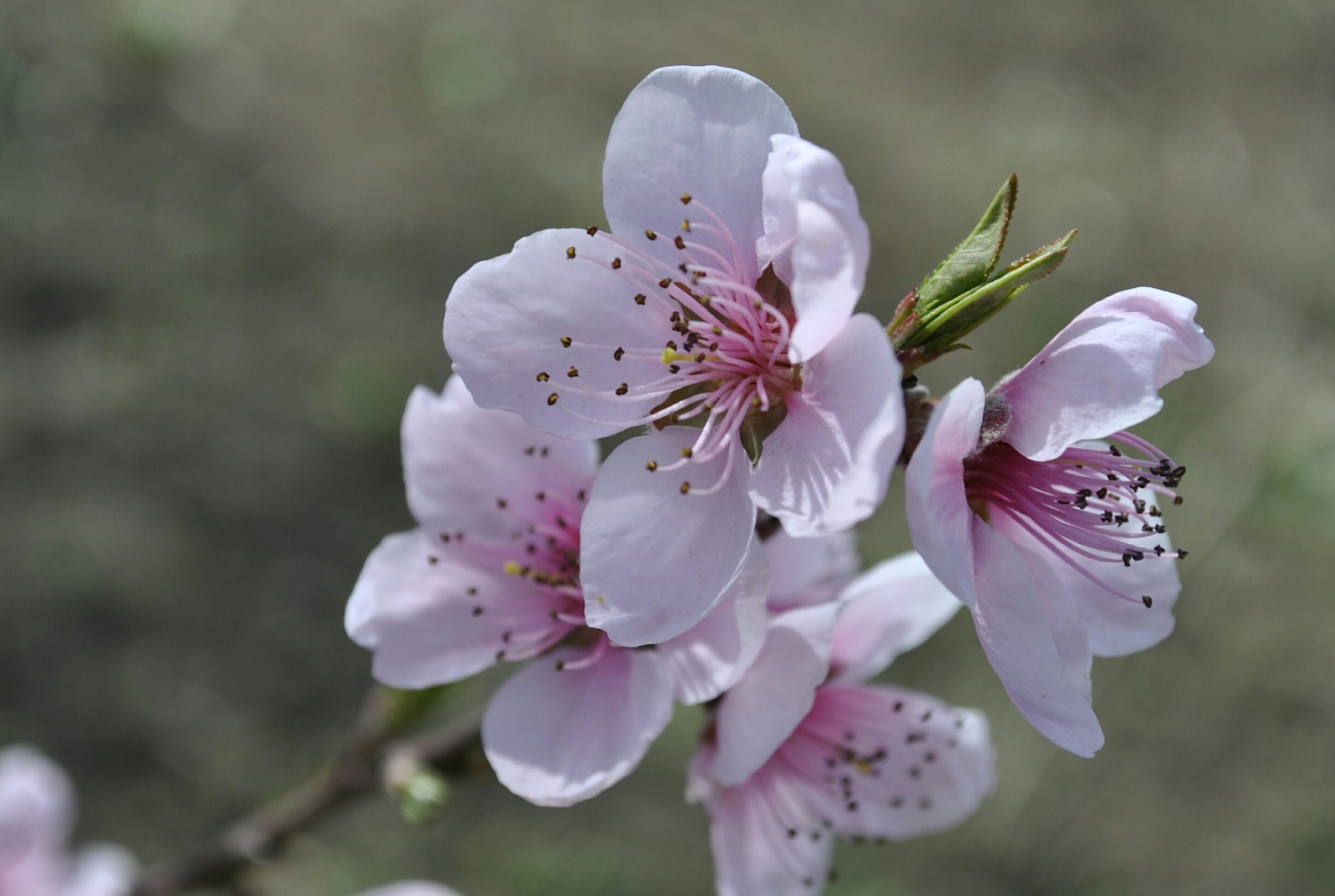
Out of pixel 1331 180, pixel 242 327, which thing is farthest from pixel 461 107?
pixel 1331 180

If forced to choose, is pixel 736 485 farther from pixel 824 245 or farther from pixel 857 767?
pixel 857 767

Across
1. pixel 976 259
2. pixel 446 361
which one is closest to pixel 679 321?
pixel 976 259

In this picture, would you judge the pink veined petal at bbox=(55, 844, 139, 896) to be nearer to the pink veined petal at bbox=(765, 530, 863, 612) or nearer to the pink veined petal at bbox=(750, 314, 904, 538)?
the pink veined petal at bbox=(765, 530, 863, 612)

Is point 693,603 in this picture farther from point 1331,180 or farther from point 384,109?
point 1331,180

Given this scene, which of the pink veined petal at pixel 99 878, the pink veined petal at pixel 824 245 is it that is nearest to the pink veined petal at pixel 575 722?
the pink veined petal at pixel 824 245

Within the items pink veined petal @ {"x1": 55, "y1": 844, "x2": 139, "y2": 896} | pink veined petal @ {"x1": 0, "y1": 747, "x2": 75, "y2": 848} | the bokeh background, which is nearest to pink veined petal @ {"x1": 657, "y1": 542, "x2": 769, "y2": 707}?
pink veined petal @ {"x1": 55, "y1": 844, "x2": 139, "y2": 896}

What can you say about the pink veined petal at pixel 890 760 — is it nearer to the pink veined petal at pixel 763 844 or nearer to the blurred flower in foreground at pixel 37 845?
the pink veined petal at pixel 763 844
